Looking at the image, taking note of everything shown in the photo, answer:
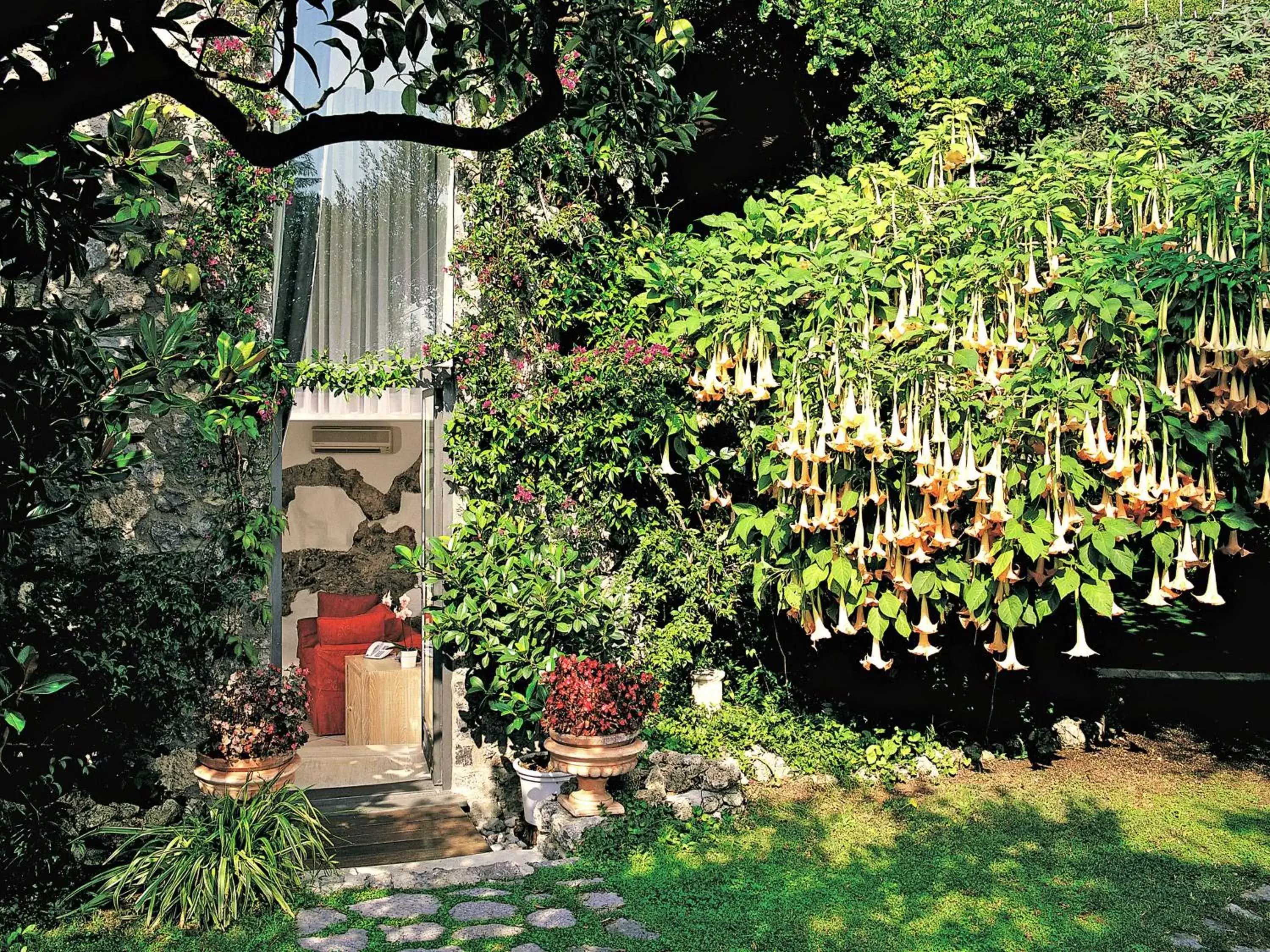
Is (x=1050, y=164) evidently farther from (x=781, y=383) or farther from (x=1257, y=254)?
(x=781, y=383)

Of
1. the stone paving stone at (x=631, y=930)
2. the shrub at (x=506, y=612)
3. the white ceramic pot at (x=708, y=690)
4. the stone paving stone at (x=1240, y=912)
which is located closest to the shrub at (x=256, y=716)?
the shrub at (x=506, y=612)

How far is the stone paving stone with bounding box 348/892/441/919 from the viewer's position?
5043 mm

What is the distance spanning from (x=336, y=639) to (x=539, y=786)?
4357 mm

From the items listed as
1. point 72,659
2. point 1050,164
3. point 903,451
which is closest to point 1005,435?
point 903,451

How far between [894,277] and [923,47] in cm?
263

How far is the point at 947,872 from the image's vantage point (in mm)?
5508

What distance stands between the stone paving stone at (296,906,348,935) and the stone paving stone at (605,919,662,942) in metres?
1.22

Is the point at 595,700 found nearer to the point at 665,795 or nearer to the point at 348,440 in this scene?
the point at 665,795

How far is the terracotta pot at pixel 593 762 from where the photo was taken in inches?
236

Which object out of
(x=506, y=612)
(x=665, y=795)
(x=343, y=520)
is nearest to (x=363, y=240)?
(x=506, y=612)

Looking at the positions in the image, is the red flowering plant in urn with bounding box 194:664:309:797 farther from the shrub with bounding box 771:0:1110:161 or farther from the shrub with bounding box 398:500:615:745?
the shrub with bounding box 771:0:1110:161

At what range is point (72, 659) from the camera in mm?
5461

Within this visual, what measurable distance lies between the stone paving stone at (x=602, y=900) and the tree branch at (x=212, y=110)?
3777 millimetres

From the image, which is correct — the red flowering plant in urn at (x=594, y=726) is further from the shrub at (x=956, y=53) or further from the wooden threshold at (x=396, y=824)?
the shrub at (x=956, y=53)
